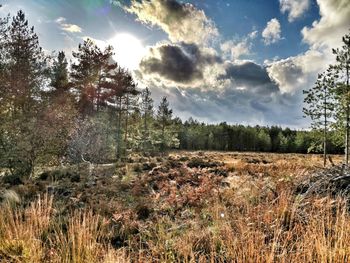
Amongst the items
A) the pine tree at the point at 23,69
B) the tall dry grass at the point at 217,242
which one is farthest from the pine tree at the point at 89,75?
the tall dry grass at the point at 217,242

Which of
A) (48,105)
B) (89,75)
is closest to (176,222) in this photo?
(48,105)

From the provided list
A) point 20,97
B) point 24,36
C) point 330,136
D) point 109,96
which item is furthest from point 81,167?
point 330,136

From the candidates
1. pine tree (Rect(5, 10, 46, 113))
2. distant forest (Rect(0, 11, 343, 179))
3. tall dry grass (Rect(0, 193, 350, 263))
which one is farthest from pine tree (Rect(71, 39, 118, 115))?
tall dry grass (Rect(0, 193, 350, 263))

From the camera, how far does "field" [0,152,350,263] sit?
11.3ft

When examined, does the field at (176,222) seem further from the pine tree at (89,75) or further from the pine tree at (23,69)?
the pine tree at (89,75)

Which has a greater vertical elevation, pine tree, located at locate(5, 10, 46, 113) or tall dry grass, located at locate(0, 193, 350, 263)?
pine tree, located at locate(5, 10, 46, 113)

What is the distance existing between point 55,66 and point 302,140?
6003cm

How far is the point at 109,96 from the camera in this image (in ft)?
92.0

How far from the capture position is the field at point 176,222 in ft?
11.3

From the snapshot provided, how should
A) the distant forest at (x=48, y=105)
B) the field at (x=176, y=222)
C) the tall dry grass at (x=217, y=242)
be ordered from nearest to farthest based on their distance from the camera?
1. the tall dry grass at (x=217, y=242)
2. the field at (x=176, y=222)
3. the distant forest at (x=48, y=105)

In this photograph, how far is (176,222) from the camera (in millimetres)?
6574

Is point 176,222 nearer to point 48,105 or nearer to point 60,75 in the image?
point 48,105

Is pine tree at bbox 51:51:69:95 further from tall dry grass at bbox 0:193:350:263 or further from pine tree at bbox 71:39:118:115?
tall dry grass at bbox 0:193:350:263

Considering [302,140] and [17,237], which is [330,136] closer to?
[17,237]
